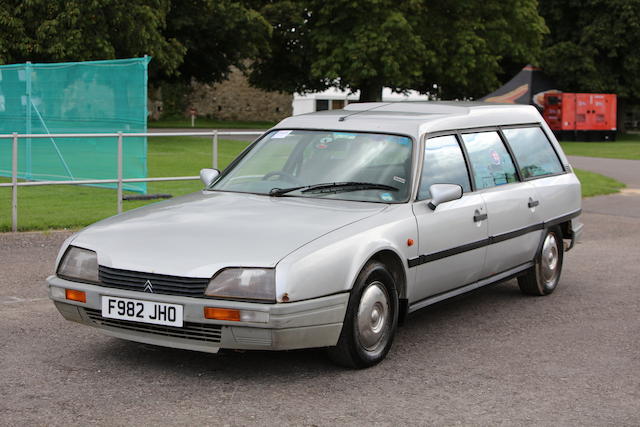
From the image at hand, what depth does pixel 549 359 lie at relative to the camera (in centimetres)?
621

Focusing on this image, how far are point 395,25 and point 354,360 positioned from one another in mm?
36830

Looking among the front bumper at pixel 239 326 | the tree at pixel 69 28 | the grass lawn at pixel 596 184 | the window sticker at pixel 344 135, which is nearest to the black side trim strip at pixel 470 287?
the front bumper at pixel 239 326

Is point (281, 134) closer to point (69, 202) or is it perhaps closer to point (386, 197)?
point (386, 197)

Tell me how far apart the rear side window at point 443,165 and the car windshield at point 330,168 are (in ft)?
0.50

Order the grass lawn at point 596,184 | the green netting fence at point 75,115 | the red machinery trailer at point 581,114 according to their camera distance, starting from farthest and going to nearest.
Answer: the red machinery trailer at point 581,114 → the grass lawn at point 596,184 → the green netting fence at point 75,115

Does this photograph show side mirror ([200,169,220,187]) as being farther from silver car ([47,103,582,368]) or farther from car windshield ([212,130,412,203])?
car windshield ([212,130,412,203])

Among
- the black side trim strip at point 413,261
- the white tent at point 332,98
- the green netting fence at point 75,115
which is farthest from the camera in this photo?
the white tent at point 332,98

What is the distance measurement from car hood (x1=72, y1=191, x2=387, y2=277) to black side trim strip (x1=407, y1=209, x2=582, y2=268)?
42cm

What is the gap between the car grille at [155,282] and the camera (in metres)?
5.31

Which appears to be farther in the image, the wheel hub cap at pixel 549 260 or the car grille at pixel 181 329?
the wheel hub cap at pixel 549 260

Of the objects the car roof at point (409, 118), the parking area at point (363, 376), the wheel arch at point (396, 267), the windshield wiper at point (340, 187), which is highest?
the car roof at point (409, 118)

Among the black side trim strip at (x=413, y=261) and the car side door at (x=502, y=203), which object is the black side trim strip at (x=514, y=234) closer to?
the car side door at (x=502, y=203)

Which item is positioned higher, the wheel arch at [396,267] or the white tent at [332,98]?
the white tent at [332,98]

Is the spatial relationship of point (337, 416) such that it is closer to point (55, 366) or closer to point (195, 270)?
point (195, 270)
